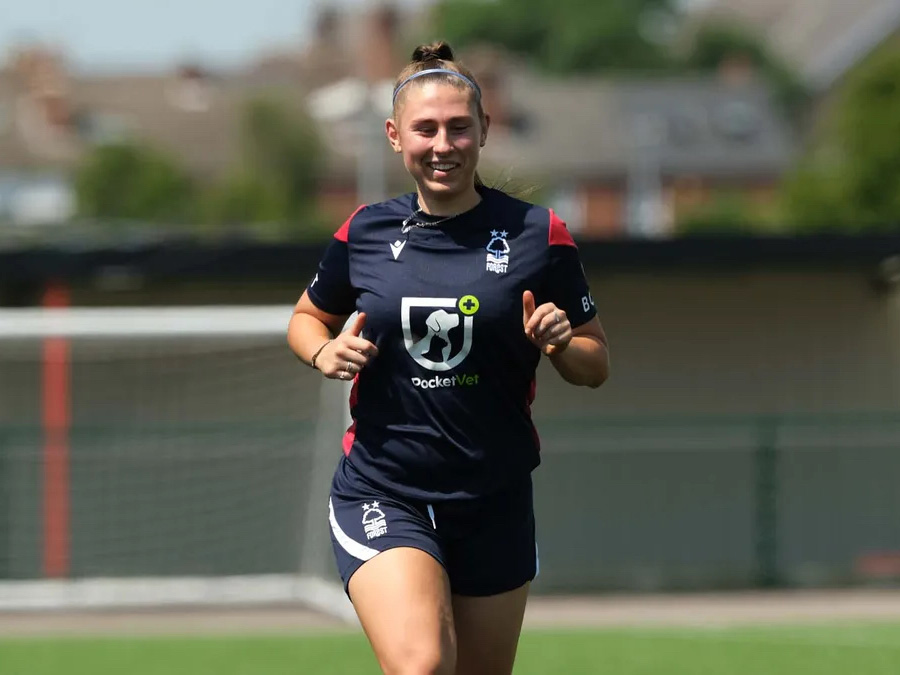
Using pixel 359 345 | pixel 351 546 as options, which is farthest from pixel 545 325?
pixel 351 546

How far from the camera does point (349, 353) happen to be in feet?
16.1

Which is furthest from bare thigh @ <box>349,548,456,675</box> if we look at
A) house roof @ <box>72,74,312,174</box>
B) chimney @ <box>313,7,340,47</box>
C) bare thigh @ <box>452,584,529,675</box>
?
chimney @ <box>313,7,340,47</box>

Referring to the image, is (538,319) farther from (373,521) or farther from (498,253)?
(373,521)

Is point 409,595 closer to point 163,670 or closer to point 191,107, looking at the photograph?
point 163,670

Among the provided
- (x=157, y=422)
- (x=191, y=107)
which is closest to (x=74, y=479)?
(x=157, y=422)

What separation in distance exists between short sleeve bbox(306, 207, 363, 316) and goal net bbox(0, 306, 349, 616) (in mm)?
7156

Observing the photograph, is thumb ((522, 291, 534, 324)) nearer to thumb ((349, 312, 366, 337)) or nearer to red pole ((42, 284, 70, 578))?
thumb ((349, 312, 366, 337))

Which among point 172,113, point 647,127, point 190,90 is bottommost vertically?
point 647,127

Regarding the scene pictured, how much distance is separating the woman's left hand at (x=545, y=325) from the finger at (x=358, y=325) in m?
0.46

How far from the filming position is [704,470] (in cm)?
1484

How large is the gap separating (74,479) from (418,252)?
31.4 ft

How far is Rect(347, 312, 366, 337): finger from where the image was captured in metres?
4.95

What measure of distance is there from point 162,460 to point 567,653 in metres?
4.50

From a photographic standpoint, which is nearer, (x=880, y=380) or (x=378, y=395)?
(x=378, y=395)
